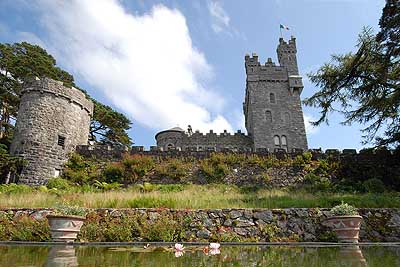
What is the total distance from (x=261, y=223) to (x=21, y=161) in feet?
44.4

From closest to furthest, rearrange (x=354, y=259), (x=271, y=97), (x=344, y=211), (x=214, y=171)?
(x=354, y=259) < (x=344, y=211) < (x=214, y=171) < (x=271, y=97)

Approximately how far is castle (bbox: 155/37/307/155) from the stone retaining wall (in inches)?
779

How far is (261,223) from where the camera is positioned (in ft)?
24.0

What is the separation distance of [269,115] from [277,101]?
181cm

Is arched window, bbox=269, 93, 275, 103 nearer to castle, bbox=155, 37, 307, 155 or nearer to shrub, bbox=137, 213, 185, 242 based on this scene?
castle, bbox=155, 37, 307, 155

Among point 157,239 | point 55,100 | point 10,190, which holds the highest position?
point 55,100

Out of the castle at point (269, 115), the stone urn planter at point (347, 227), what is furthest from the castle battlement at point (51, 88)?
the stone urn planter at point (347, 227)

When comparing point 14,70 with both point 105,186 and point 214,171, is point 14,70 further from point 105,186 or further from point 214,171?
point 214,171

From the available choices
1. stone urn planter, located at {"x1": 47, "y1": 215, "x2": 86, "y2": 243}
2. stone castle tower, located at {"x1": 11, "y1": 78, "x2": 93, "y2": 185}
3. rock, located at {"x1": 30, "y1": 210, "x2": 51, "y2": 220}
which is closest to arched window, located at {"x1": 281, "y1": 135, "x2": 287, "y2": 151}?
stone castle tower, located at {"x1": 11, "y1": 78, "x2": 93, "y2": 185}

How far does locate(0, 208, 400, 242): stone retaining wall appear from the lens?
7.02 meters

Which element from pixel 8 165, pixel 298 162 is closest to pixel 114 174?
pixel 8 165

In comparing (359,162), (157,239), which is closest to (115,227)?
(157,239)

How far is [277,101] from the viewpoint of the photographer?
30391 mm

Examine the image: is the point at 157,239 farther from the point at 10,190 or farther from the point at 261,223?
the point at 10,190
